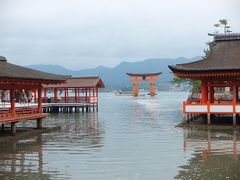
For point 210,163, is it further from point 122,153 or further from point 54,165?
point 54,165

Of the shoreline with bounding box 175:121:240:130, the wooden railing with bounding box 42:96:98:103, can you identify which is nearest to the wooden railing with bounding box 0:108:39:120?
the shoreline with bounding box 175:121:240:130

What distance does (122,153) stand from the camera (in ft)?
58.3

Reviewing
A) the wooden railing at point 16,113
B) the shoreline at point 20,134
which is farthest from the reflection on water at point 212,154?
the wooden railing at point 16,113

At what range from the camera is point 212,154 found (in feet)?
56.3

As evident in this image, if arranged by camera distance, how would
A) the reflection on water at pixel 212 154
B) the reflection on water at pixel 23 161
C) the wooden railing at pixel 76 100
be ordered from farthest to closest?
the wooden railing at pixel 76 100, the reflection on water at pixel 23 161, the reflection on water at pixel 212 154

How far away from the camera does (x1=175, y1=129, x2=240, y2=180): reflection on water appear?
1352 centimetres

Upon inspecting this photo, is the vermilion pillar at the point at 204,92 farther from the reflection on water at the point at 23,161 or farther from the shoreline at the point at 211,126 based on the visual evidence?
the reflection on water at the point at 23,161

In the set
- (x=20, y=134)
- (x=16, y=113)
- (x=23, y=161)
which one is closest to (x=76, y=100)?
(x=16, y=113)

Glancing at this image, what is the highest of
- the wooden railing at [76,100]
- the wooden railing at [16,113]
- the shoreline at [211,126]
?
the wooden railing at [76,100]

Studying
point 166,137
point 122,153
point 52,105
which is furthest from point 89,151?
point 52,105

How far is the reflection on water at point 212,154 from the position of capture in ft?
44.4

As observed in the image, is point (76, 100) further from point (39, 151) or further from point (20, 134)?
point (39, 151)

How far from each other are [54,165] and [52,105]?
34.9 metres

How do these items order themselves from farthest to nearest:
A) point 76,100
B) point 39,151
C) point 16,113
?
point 76,100 < point 16,113 < point 39,151
